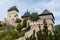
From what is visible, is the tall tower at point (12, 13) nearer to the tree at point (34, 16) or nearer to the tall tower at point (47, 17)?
the tall tower at point (47, 17)

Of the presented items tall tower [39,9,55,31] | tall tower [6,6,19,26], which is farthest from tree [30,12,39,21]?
tall tower [6,6,19,26]

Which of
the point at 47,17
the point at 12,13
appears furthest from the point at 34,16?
the point at 12,13

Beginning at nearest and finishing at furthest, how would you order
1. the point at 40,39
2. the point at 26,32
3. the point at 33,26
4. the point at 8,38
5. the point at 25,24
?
the point at 40,39
the point at 8,38
the point at 26,32
the point at 33,26
the point at 25,24

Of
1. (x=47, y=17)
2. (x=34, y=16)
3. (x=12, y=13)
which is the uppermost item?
(x=12, y=13)

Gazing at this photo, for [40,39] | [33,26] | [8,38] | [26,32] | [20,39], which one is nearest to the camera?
[40,39]

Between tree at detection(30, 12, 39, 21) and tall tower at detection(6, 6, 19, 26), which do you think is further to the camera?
tall tower at detection(6, 6, 19, 26)

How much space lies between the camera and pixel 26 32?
48.1m

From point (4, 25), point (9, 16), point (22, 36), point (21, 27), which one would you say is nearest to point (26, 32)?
point (22, 36)

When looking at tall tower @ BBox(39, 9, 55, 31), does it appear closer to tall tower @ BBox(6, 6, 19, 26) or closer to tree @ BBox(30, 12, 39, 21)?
tree @ BBox(30, 12, 39, 21)

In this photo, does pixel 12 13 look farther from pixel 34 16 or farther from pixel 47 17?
pixel 47 17

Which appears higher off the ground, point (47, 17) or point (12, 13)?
point (12, 13)

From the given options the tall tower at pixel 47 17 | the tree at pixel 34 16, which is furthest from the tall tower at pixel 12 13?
the tree at pixel 34 16

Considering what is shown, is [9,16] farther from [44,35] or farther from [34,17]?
[44,35]

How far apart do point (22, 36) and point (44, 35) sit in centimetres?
2845
